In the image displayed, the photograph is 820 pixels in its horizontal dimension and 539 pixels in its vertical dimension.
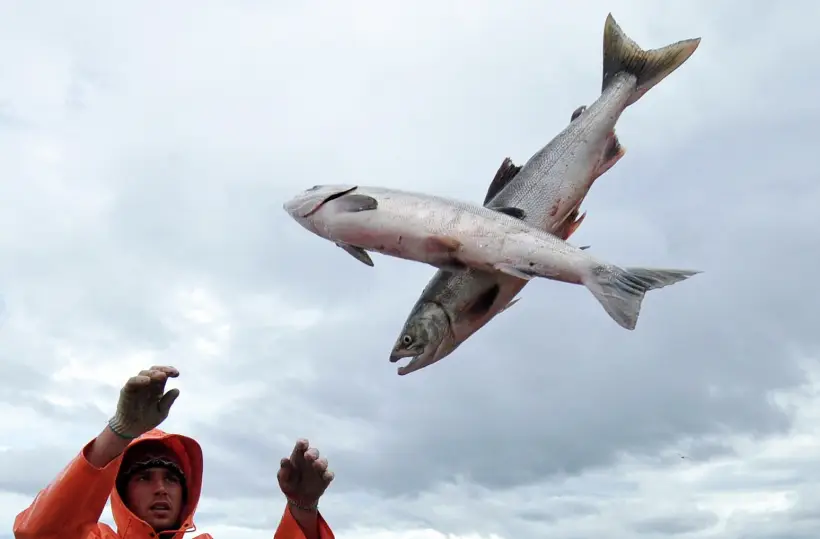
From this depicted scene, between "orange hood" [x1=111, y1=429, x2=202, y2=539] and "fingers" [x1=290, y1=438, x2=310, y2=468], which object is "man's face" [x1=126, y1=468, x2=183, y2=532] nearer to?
"orange hood" [x1=111, y1=429, x2=202, y2=539]

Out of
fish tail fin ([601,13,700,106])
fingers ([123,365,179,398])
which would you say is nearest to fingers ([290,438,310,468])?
fingers ([123,365,179,398])

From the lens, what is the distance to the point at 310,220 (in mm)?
5012

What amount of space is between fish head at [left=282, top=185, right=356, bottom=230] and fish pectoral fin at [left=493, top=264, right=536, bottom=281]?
100 centimetres

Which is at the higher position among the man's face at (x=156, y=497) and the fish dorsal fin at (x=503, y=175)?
the fish dorsal fin at (x=503, y=175)

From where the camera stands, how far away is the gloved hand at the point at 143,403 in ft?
16.0

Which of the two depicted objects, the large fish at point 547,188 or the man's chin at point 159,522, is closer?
the large fish at point 547,188

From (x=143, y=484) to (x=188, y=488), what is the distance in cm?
44

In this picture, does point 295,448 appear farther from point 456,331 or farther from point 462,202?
point 462,202

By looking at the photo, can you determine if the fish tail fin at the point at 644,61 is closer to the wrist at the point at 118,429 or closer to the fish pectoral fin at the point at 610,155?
the fish pectoral fin at the point at 610,155

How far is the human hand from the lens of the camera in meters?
5.55

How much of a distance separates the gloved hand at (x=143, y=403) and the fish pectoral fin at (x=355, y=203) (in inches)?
54.8

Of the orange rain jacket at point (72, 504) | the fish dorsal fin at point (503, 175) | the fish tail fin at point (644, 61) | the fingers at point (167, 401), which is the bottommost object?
the orange rain jacket at point (72, 504)

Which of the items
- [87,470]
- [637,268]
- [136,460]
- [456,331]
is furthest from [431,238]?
[136,460]

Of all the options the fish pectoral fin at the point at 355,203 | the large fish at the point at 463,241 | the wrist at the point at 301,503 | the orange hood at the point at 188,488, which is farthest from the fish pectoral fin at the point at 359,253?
the orange hood at the point at 188,488
